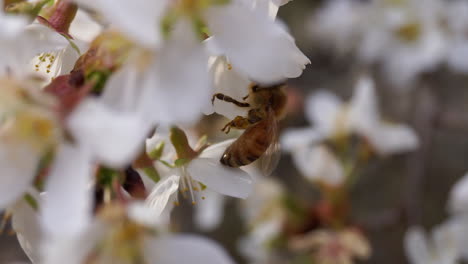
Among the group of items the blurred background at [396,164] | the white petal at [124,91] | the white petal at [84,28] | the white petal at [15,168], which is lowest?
the blurred background at [396,164]

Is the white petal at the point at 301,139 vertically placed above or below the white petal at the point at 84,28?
below

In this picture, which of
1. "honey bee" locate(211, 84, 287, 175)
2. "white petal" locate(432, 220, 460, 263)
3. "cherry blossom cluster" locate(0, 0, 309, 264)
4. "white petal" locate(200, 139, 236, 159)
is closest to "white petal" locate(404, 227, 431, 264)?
"white petal" locate(432, 220, 460, 263)

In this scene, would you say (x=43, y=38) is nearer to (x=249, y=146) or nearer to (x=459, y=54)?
(x=249, y=146)

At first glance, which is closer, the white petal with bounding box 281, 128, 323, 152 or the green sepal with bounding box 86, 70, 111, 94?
the green sepal with bounding box 86, 70, 111, 94

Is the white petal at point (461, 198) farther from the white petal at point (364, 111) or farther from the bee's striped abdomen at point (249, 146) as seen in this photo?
the bee's striped abdomen at point (249, 146)

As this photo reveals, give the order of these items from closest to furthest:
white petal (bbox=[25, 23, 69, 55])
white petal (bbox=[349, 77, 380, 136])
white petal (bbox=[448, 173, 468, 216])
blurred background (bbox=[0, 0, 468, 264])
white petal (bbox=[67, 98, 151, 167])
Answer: white petal (bbox=[67, 98, 151, 167]) < white petal (bbox=[25, 23, 69, 55]) < white petal (bbox=[448, 173, 468, 216]) < white petal (bbox=[349, 77, 380, 136]) < blurred background (bbox=[0, 0, 468, 264])

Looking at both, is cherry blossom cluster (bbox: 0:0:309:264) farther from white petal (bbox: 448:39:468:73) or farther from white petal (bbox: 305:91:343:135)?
white petal (bbox: 448:39:468:73)

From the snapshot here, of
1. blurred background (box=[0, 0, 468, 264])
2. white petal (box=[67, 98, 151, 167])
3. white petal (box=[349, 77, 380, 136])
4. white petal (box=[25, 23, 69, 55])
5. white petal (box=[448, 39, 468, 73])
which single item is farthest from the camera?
blurred background (box=[0, 0, 468, 264])

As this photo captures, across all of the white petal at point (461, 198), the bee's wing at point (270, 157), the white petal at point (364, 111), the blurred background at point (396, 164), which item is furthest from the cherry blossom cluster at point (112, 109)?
the blurred background at point (396, 164)
